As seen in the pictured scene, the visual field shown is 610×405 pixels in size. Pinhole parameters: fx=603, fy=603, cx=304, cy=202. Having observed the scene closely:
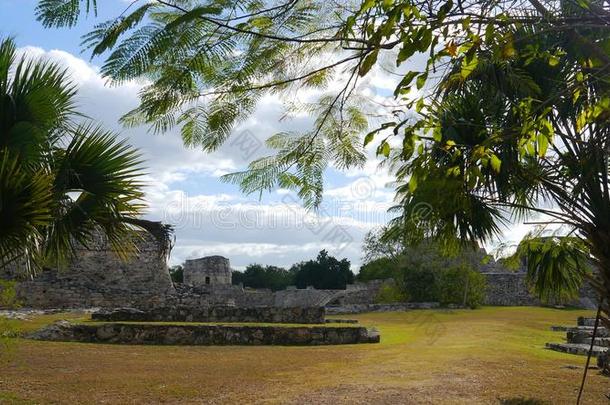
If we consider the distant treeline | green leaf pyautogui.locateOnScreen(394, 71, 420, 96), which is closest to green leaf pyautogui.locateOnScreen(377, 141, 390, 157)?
green leaf pyautogui.locateOnScreen(394, 71, 420, 96)

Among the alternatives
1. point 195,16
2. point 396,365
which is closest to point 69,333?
point 396,365

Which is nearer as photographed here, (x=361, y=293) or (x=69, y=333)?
(x=69, y=333)

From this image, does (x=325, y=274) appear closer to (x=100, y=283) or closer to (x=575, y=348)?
(x=100, y=283)

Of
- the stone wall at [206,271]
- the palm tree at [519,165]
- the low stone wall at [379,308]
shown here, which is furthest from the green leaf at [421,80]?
the stone wall at [206,271]

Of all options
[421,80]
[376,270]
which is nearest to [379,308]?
[376,270]

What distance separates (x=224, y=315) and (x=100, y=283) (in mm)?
9568

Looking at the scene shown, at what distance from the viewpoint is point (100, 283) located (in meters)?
23.0

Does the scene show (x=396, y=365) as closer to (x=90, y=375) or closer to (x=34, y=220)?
(x=90, y=375)

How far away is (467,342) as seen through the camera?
10750 mm

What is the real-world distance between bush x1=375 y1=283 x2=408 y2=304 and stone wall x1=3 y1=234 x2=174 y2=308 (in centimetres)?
931

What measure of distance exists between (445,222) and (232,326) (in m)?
6.39

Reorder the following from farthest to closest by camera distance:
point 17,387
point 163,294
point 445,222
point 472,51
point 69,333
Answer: point 163,294, point 69,333, point 17,387, point 445,222, point 472,51

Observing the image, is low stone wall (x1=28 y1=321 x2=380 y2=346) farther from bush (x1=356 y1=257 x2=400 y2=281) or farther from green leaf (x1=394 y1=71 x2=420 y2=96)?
bush (x1=356 y1=257 x2=400 y2=281)

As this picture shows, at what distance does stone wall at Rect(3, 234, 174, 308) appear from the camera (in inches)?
842
